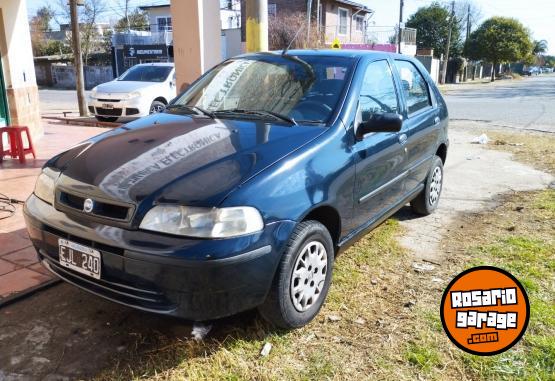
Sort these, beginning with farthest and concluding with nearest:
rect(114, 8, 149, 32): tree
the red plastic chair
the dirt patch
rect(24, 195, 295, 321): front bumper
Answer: rect(114, 8, 149, 32): tree
the red plastic chair
the dirt patch
rect(24, 195, 295, 321): front bumper

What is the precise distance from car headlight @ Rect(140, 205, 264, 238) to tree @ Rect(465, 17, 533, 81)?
2041 inches

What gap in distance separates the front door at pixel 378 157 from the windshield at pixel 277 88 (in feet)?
0.82

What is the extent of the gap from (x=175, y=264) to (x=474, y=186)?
5.27 m

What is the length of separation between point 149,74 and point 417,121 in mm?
9764

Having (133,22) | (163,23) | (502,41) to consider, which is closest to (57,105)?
(163,23)

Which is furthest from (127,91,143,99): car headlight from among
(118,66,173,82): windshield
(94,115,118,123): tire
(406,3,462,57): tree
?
(406,3,462,57): tree

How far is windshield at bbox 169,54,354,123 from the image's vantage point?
127 inches

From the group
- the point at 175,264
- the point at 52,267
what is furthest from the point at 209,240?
the point at 52,267

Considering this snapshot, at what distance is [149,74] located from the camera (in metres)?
12.4

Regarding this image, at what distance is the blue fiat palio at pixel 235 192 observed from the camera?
2.27 m

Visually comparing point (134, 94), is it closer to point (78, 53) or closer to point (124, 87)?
point (124, 87)

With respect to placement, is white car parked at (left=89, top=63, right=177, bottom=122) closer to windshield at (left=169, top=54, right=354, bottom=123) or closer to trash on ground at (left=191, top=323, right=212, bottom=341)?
windshield at (left=169, top=54, right=354, bottom=123)

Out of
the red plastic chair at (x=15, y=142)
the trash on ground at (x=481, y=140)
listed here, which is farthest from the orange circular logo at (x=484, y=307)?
the trash on ground at (x=481, y=140)

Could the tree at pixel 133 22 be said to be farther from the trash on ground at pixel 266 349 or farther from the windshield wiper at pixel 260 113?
the trash on ground at pixel 266 349
